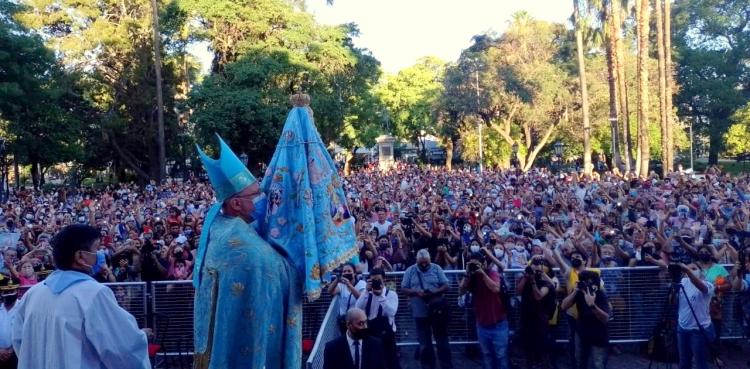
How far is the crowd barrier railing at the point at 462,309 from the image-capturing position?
30.8 ft

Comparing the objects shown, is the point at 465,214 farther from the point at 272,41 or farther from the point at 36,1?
the point at 36,1

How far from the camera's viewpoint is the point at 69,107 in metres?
38.0

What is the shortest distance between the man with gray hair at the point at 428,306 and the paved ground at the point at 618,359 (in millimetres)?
445

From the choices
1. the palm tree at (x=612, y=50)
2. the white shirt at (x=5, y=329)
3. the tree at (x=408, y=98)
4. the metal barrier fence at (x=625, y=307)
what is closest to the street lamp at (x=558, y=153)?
the tree at (x=408, y=98)

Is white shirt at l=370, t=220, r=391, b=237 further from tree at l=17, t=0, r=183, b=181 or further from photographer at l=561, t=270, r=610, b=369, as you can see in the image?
tree at l=17, t=0, r=183, b=181

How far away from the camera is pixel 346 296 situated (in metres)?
8.75

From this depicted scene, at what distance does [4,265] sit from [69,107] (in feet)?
96.8

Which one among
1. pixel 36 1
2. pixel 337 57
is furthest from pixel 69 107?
pixel 337 57

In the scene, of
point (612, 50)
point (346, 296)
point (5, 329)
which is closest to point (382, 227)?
point (346, 296)

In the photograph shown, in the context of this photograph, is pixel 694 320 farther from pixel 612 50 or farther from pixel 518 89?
pixel 518 89

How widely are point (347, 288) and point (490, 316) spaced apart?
1.70 meters

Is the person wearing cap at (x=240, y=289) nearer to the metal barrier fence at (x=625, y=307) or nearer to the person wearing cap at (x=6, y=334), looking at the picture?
the person wearing cap at (x=6, y=334)

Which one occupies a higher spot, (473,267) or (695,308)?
(473,267)

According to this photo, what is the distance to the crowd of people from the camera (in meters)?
8.41
